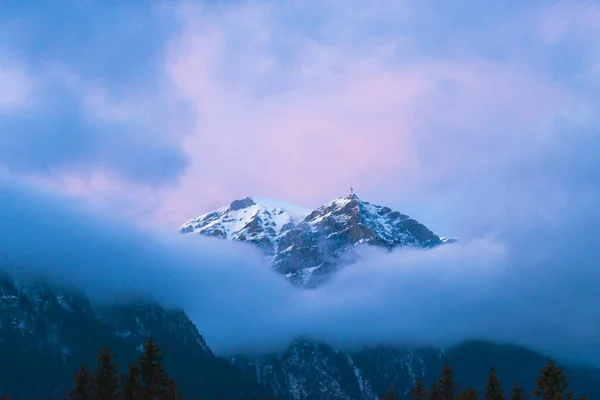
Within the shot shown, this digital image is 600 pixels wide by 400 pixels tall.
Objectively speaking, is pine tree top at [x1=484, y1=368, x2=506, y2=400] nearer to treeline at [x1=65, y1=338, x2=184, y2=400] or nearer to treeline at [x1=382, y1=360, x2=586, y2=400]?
treeline at [x1=382, y1=360, x2=586, y2=400]

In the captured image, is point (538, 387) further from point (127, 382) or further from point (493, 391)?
point (127, 382)

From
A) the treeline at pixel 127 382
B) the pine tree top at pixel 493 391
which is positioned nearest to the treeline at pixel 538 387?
the pine tree top at pixel 493 391

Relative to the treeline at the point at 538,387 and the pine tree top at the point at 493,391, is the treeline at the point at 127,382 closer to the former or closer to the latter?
the pine tree top at the point at 493,391

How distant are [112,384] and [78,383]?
5.14 m

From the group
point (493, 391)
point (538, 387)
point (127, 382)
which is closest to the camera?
point (127, 382)

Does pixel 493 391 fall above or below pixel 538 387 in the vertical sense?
below

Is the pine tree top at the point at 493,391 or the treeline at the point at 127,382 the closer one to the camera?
the treeline at the point at 127,382

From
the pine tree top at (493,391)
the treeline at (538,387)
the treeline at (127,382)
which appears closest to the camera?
the treeline at (127,382)

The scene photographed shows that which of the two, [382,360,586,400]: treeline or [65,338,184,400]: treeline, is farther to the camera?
[382,360,586,400]: treeline

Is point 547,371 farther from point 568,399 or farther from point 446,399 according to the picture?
point 446,399

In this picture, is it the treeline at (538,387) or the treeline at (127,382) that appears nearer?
the treeline at (127,382)

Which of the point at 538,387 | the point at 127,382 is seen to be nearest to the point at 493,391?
the point at 538,387

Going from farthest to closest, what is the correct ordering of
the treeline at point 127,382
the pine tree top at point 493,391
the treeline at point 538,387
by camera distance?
1. the pine tree top at point 493,391
2. the treeline at point 538,387
3. the treeline at point 127,382

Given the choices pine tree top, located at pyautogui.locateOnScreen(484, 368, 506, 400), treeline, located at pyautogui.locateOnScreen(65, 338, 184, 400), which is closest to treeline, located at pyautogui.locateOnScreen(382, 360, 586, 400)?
pine tree top, located at pyautogui.locateOnScreen(484, 368, 506, 400)
